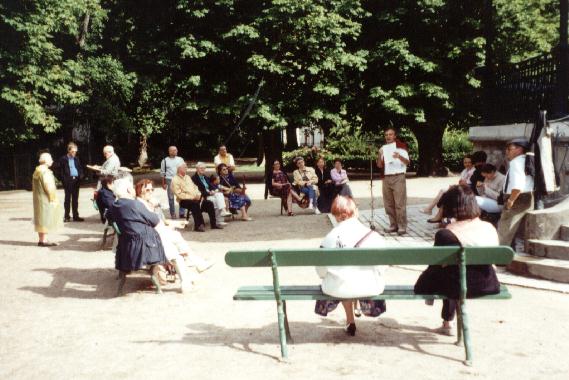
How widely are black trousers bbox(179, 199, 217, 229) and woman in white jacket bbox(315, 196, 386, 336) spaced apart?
320 inches

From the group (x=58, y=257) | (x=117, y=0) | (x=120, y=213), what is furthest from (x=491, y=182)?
(x=117, y=0)

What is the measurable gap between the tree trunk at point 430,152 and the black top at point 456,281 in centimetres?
2431

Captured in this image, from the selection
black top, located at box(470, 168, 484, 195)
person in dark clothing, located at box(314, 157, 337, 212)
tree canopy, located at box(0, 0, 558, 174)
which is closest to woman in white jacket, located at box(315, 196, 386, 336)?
black top, located at box(470, 168, 484, 195)

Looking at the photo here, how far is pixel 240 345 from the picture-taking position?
5484 millimetres

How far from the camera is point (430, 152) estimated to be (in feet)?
95.6

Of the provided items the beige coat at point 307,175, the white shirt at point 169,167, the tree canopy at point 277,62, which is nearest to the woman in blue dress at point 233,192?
the beige coat at point 307,175

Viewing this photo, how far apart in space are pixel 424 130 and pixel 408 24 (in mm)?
4808

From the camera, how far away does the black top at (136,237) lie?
763 centimetres

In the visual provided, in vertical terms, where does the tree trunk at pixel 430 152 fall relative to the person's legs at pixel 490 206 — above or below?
above

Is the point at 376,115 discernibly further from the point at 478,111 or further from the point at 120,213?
the point at 120,213

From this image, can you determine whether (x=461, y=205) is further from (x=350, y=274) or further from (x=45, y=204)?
(x=45, y=204)

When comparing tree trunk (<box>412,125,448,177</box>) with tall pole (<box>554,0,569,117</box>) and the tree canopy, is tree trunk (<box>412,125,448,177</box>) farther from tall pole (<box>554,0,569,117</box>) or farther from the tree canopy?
tall pole (<box>554,0,569,117</box>)

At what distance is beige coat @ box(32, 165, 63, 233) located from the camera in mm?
11820

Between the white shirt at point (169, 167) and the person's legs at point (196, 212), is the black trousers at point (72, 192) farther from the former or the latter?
the person's legs at point (196, 212)
